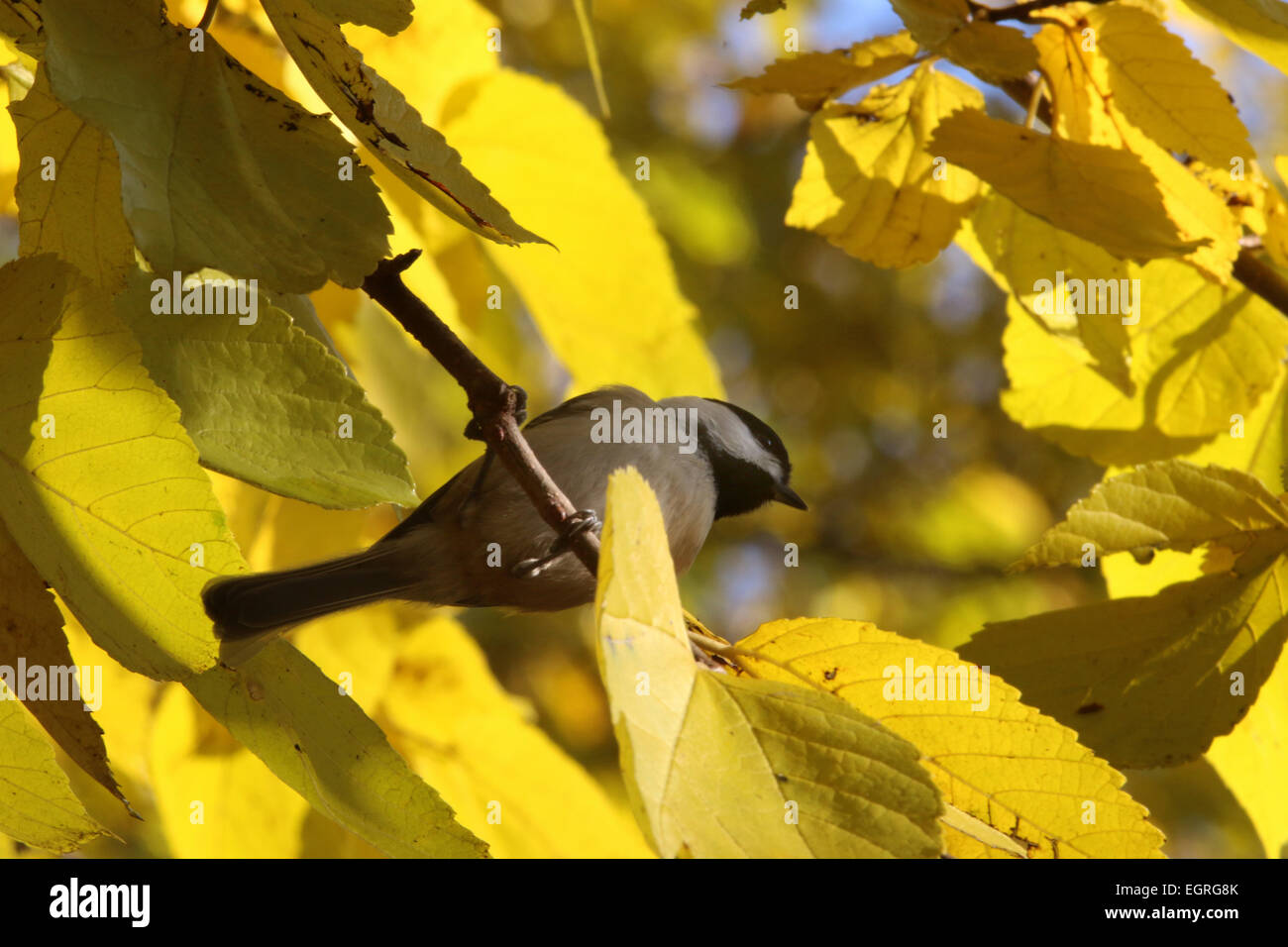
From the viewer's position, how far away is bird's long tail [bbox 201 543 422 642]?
0.99 metres

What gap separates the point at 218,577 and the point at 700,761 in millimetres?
250

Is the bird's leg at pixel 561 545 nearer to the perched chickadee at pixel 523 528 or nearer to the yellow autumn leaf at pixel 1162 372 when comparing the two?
the perched chickadee at pixel 523 528

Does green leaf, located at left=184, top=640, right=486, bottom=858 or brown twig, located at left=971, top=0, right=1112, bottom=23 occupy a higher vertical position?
brown twig, located at left=971, top=0, right=1112, bottom=23

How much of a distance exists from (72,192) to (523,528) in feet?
2.81

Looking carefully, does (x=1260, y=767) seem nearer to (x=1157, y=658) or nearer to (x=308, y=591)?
(x=1157, y=658)

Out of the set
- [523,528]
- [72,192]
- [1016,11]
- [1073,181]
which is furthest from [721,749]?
[523,528]

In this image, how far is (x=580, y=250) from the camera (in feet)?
3.71

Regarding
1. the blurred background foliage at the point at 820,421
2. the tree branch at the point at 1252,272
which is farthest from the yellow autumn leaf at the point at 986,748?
the blurred background foliage at the point at 820,421

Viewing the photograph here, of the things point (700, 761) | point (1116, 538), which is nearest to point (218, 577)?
point (700, 761)

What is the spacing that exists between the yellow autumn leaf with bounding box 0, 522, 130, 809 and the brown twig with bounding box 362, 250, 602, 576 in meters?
0.24

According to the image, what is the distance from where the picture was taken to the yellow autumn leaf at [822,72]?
3.41 feet

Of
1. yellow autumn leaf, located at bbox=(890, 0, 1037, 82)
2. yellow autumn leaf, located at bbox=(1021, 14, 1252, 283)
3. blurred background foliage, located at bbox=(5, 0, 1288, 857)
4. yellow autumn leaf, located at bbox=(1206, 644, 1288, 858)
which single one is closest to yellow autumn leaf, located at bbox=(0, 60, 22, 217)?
yellow autumn leaf, located at bbox=(890, 0, 1037, 82)

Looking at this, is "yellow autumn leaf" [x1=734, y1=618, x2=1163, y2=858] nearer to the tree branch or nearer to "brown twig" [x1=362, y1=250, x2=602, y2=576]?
"brown twig" [x1=362, y1=250, x2=602, y2=576]

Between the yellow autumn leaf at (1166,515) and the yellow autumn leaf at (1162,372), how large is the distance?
356mm
